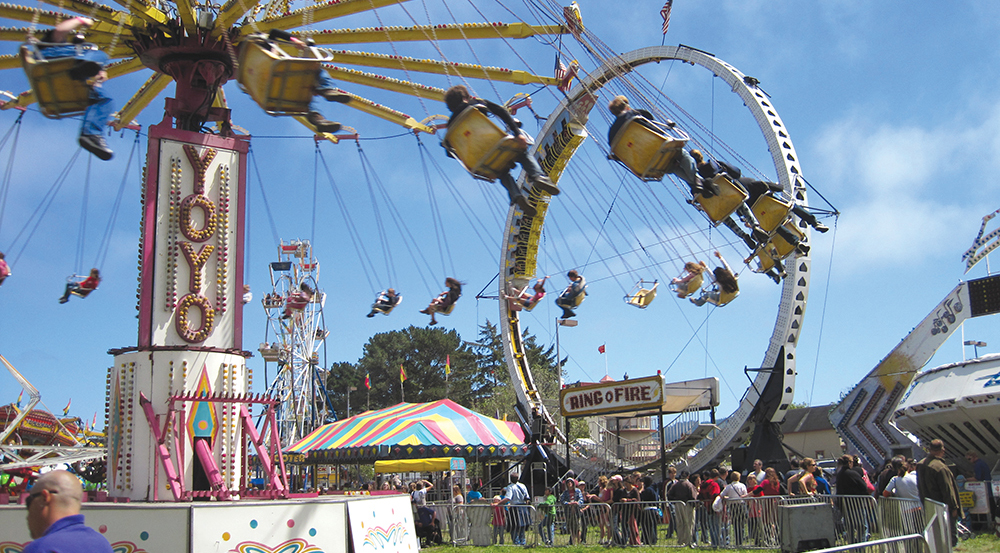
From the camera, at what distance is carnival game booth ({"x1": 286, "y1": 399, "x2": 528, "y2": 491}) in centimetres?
1980

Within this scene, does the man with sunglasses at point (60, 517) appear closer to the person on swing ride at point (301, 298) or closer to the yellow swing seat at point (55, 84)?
the yellow swing seat at point (55, 84)

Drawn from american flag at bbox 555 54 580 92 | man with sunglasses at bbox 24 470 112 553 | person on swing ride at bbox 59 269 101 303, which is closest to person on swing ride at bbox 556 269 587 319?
american flag at bbox 555 54 580 92

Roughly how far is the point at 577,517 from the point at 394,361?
5805 cm

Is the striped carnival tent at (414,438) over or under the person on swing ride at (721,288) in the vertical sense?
under

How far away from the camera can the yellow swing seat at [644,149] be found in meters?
10.6

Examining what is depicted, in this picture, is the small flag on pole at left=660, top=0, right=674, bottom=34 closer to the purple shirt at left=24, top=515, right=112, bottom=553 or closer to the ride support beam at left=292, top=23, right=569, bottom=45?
the ride support beam at left=292, top=23, right=569, bottom=45

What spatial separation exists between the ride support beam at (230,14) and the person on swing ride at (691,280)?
8.36 metres

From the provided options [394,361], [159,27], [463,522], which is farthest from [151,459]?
[394,361]

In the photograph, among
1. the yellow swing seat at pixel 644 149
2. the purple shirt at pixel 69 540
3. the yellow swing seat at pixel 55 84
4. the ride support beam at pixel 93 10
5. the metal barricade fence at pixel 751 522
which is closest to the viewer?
the purple shirt at pixel 69 540

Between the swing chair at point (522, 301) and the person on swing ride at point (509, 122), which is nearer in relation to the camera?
the person on swing ride at point (509, 122)

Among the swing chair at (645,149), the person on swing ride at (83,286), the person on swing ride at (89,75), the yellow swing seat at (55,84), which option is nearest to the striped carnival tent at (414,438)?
the person on swing ride at (83,286)

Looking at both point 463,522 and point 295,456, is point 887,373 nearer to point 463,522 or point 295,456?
point 463,522

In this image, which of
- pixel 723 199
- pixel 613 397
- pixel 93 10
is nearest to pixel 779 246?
pixel 723 199

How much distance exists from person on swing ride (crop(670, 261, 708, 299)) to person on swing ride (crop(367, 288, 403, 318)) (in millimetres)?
5020
